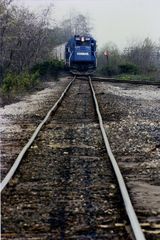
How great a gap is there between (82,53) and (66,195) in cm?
3810

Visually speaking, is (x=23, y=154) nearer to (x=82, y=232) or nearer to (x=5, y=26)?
(x=82, y=232)

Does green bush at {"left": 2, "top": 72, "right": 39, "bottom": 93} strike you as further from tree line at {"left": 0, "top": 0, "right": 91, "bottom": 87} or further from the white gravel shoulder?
tree line at {"left": 0, "top": 0, "right": 91, "bottom": 87}

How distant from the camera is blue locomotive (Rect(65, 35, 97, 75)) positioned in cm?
4341

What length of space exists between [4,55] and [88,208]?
35032 millimetres

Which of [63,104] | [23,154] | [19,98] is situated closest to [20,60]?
[19,98]

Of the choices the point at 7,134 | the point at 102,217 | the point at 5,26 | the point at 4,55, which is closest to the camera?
the point at 102,217

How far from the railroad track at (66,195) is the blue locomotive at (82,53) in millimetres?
33573

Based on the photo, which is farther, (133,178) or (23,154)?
(23,154)

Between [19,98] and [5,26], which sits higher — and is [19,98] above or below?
below

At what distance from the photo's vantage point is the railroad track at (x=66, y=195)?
15.7ft

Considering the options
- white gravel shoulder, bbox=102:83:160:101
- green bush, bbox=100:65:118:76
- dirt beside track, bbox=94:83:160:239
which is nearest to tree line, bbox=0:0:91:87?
→ green bush, bbox=100:65:118:76

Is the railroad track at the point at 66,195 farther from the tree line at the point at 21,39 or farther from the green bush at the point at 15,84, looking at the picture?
the tree line at the point at 21,39

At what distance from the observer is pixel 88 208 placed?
545 centimetres

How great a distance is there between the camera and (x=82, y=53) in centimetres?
4350
